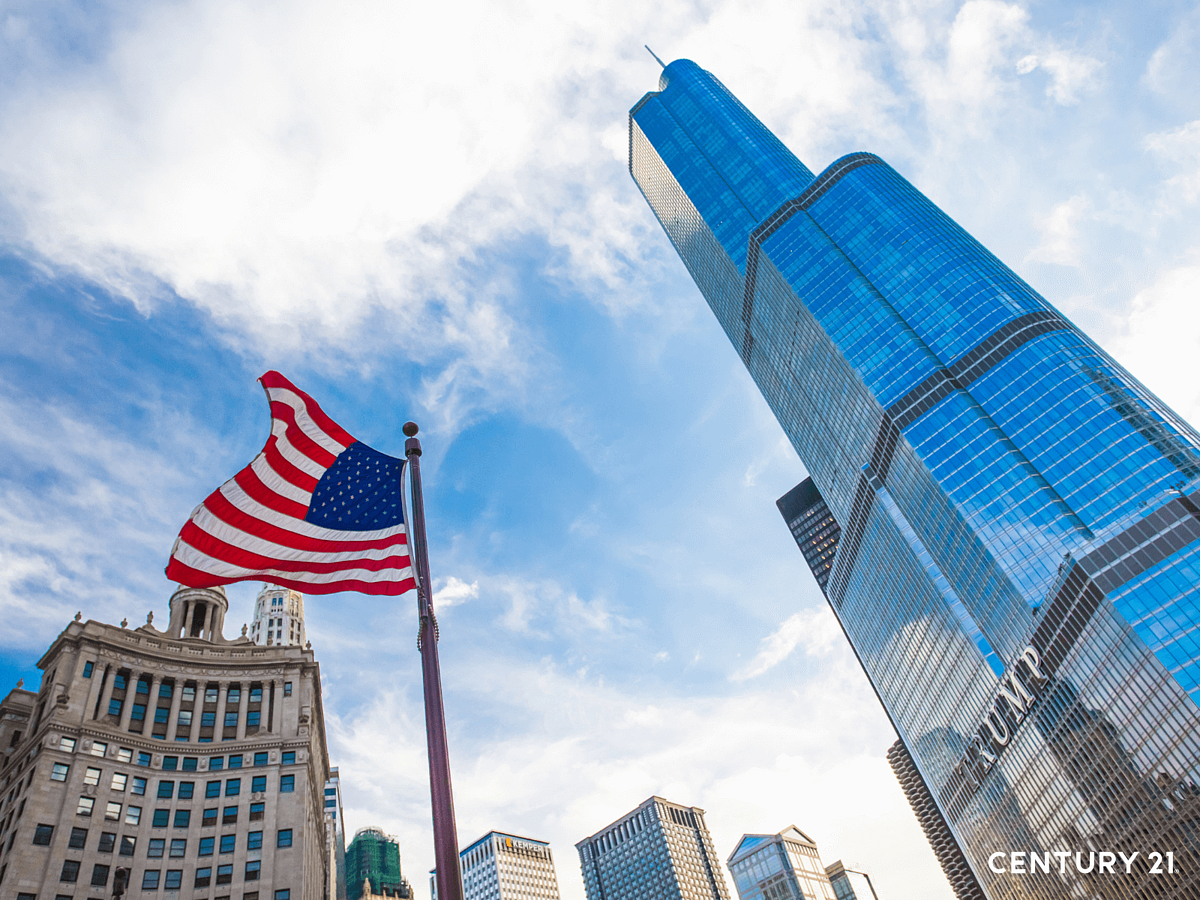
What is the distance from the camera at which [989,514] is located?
11212cm

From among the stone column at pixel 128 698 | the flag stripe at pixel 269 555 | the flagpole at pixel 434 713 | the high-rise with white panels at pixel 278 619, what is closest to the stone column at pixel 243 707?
the stone column at pixel 128 698

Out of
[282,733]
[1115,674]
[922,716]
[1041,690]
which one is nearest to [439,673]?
[282,733]

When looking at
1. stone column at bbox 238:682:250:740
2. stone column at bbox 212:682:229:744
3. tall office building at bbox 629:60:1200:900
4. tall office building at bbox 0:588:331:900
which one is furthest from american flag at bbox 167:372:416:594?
tall office building at bbox 629:60:1200:900

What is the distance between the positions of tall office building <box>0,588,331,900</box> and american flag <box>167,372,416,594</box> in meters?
52.7

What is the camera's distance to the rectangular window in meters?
57.2

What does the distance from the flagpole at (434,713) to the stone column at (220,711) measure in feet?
212

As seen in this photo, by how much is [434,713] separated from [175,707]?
70504 mm

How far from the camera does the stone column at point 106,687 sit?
229 ft

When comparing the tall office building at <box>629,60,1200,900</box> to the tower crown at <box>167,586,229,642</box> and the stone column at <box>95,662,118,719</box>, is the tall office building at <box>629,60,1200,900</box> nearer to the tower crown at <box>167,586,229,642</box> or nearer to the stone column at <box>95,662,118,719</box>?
the tower crown at <box>167,586,229,642</box>

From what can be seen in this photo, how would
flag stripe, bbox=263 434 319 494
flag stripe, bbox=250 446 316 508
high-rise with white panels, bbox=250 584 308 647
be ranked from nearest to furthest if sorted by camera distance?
flag stripe, bbox=250 446 316 508 < flag stripe, bbox=263 434 319 494 < high-rise with white panels, bbox=250 584 308 647

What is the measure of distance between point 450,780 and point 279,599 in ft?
508

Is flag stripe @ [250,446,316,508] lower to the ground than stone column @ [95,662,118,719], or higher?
lower

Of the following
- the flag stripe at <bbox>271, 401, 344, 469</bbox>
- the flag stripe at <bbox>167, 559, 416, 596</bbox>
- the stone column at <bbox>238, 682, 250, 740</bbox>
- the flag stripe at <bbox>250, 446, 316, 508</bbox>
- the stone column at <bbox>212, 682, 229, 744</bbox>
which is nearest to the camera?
the flag stripe at <bbox>167, 559, 416, 596</bbox>

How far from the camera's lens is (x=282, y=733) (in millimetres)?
74500
